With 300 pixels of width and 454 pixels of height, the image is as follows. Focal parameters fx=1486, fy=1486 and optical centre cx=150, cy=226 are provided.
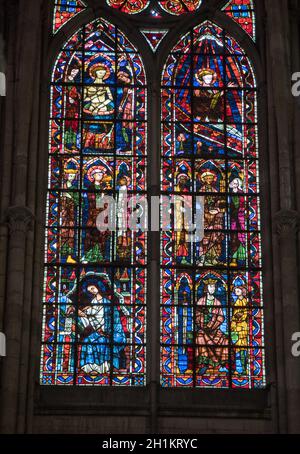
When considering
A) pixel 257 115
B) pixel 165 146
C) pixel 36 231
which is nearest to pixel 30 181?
pixel 36 231

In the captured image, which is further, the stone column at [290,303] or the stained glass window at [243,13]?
the stained glass window at [243,13]

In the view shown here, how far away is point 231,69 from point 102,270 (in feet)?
16.1

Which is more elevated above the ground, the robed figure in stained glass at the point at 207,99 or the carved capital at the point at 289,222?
the robed figure in stained glass at the point at 207,99

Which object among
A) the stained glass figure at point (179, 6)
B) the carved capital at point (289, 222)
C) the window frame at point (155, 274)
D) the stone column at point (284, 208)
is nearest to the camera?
the stone column at point (284, 208)

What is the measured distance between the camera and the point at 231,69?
1127 inches

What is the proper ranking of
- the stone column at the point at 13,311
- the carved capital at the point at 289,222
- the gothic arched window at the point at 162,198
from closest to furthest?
the stone column at the point at 13,311 → the gothic arched window at the point at 162,198 → the carved capital at the point at 289,222

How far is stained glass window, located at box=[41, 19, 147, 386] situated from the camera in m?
26.0

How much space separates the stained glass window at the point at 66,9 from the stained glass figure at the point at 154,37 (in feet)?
4.39

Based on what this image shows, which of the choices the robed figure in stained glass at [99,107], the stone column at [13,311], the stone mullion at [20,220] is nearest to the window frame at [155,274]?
the stone mullion at [20,220]

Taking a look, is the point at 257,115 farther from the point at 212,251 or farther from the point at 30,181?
the point at 30,181

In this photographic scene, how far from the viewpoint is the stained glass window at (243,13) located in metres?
28.9

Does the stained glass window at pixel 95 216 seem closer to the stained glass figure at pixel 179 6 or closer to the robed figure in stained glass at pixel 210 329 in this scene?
the robed figure in stained glass at pixel 210 329

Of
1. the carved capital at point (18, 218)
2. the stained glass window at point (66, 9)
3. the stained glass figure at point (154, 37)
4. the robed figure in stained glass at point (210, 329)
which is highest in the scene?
the stained glass window at point (66, 9)

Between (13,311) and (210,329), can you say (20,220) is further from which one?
(210,329)
